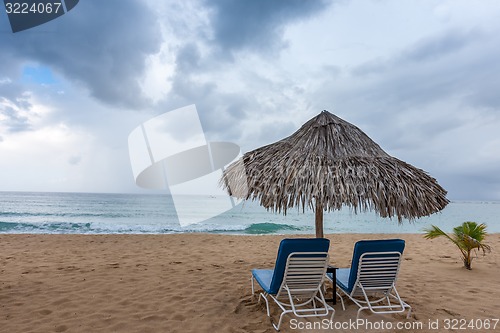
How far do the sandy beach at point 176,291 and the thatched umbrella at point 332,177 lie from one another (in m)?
1.23

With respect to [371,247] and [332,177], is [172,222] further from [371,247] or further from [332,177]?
[371,247]

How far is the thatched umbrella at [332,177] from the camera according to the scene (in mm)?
3525

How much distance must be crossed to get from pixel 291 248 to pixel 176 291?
209cm

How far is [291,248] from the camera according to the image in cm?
320

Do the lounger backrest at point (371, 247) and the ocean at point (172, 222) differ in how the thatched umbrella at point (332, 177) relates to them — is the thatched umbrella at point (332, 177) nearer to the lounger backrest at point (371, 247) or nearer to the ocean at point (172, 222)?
the lounger backrest at point (371, 247)

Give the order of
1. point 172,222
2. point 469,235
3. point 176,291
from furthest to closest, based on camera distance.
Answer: point 172,222, point 469,235, point 176,291

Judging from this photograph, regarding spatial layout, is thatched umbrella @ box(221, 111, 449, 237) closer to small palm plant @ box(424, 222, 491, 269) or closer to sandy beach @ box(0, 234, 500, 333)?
sandy beach @ box(0, 234, 500, 333)

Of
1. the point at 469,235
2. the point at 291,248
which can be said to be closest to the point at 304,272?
the point at 291,248

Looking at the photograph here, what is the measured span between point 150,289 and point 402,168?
377cm

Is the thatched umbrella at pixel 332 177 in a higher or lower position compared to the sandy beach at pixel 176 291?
higher

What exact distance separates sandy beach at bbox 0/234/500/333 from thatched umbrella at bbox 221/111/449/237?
1.23m

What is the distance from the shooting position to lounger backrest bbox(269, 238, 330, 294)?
3.20m

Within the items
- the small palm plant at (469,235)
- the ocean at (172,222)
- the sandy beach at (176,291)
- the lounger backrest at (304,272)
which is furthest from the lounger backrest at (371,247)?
the ocean at (172,222)

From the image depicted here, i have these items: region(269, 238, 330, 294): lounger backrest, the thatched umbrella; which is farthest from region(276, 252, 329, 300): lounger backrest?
the thatched umbrella
